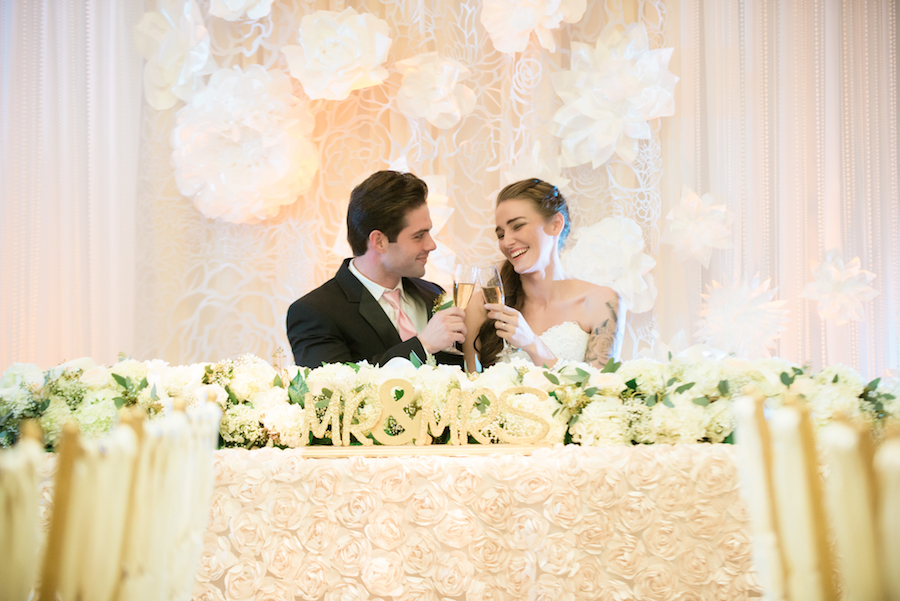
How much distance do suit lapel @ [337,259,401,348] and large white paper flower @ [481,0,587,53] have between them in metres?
1.48

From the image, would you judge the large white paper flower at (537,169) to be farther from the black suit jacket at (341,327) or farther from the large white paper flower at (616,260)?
the black suit jacket at (341,327)

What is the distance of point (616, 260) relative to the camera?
10.9ft

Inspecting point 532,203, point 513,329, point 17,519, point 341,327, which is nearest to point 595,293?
point 532,203

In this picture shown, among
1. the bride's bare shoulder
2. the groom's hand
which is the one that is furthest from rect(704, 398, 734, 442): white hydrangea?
the bride's bare shoulder

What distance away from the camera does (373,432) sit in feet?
Answer: 4.85

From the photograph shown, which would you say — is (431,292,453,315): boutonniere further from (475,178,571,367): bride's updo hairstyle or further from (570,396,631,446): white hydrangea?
(570,396,631,446): white hydrangea

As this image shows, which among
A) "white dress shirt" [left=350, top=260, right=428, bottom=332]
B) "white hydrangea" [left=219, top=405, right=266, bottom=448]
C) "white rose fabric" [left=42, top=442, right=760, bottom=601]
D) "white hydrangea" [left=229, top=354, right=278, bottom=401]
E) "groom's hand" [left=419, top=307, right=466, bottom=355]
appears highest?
"white dress shirt" [left=350, top=260, right=428, bottom=332]

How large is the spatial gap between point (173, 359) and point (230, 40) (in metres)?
1.73

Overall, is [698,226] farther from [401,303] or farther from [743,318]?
[401,303]

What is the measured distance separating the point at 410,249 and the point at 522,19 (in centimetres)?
140

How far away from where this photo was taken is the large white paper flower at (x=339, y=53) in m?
3.25

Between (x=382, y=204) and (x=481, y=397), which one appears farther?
(x=382, y=204)

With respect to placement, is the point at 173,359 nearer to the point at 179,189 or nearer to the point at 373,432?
the point at 179,189

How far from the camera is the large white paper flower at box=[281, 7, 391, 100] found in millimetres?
3250
